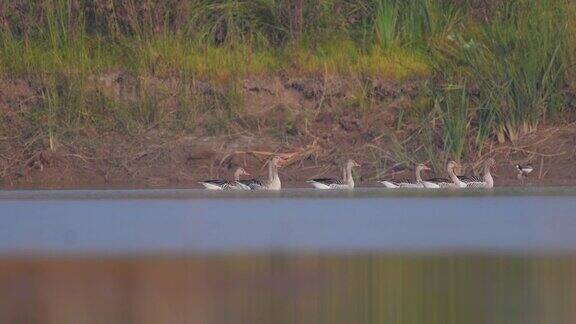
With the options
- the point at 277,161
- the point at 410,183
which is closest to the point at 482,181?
the point at 410,183

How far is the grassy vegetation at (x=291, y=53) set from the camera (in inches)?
845

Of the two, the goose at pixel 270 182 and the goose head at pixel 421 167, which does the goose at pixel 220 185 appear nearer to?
the goose at pixel 270 182

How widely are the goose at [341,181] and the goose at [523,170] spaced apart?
6.48ft

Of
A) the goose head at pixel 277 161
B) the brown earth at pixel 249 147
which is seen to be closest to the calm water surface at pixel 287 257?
the goose head at pixel 277 161

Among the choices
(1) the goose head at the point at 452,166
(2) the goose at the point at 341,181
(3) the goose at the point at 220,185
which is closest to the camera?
(2) the goose at the point at 341,181

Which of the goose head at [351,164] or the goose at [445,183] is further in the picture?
the goose head at [351,164]

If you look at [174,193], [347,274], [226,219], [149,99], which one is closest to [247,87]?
[149,99]

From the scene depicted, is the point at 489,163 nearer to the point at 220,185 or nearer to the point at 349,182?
the point at 349,182

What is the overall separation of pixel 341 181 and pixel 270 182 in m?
0.80

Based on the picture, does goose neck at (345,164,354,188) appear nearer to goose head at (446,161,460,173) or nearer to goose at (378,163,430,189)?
goose at (378,163,430,189)

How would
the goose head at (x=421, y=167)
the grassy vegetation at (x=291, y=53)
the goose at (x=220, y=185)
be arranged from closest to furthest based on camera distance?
the goose at (x=220, y=185)
the goose head at (x=421, y=167)
the grassy vegetation at (x=291, y=53)

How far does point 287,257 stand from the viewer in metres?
13.2

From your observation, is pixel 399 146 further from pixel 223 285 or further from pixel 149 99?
pixel 223 285

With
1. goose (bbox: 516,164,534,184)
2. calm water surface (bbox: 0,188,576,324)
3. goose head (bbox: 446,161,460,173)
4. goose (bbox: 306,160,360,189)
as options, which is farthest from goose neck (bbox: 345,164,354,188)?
goose (bbox: 516,164,534,184)
